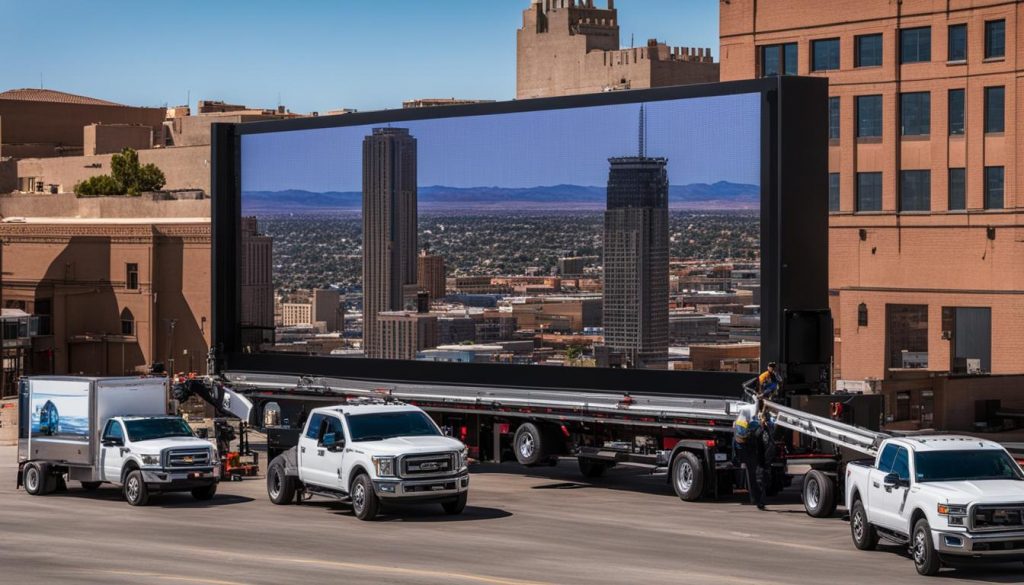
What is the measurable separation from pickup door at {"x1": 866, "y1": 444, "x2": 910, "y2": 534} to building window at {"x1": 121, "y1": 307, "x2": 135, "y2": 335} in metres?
72.1

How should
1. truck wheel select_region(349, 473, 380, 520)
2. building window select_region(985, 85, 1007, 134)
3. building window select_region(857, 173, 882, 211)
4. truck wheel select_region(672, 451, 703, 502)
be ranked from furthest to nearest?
building window select_region(857, 173, 882, 211), building window select_region(985, 85, 1007, 134), truck wheel select_region(672, 451, 703, 502), truck wheel select_region(349, 473, 380, 520)

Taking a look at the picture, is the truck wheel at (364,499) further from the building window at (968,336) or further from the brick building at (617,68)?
the brick building at (617,68)

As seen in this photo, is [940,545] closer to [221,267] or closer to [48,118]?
[221,267]

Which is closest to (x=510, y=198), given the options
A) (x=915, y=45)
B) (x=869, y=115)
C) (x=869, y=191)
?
(x=915, y=45)

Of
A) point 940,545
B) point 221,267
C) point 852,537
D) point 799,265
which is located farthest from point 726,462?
point 221,267

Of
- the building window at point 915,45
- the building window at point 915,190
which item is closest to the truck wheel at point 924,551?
the building window at point 915,190

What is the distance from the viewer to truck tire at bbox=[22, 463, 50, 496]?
3284cm

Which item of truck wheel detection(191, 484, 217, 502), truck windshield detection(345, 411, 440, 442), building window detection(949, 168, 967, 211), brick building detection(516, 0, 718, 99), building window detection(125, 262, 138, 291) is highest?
brick building detection(516, 0, 718, 99)

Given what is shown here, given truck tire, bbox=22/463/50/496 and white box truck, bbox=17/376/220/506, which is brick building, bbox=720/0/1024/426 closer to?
white box truck, bbox=17/376/220/506

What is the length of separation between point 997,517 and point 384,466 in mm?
10076

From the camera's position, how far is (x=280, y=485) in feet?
98.1

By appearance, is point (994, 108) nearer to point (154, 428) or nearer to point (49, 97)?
point (154, 428)

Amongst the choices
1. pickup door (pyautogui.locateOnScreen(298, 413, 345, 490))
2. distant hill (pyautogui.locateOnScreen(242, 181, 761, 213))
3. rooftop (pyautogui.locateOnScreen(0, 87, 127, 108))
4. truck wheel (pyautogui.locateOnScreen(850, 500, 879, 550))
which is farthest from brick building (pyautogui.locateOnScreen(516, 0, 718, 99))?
truck wheel (pyautogui.locateOnScreen(850, 500, 879, 550))

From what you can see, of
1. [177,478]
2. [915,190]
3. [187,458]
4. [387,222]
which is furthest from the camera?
[915,190]
